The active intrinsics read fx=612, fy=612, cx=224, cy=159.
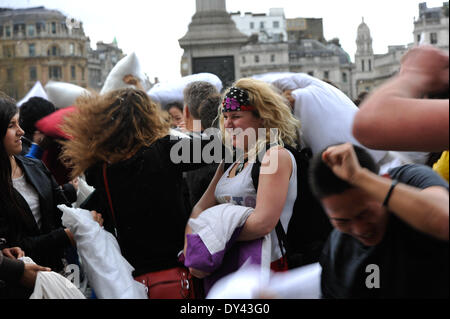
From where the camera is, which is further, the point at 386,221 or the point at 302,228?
the point at 302,228

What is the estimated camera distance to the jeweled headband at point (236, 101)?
251 centimetres

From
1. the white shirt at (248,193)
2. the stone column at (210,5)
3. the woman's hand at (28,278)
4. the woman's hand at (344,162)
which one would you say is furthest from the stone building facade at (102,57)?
the woman's hand at (344,162)

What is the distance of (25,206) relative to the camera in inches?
118

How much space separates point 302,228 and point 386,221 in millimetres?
1108

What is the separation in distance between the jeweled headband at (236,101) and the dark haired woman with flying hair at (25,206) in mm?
1066

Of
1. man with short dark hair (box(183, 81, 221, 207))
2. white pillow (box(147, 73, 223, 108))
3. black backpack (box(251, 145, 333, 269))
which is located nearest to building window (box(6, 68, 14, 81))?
white pillow (box(147, 73, 223, 108))

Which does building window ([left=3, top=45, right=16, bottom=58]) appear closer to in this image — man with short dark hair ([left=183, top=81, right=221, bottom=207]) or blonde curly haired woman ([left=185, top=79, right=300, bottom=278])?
man with short dark hair ([left=183, top=81, right=221, bottom=207])

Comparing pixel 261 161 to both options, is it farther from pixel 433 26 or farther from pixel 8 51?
pixel 8 51

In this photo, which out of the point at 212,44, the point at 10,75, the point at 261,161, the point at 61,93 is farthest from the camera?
the point at 212,44

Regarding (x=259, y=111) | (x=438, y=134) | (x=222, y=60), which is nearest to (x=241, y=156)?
(x=259, y=111)

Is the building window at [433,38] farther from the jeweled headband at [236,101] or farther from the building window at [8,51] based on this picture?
the building window at [8,51]

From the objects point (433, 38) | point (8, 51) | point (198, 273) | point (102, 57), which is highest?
point (102, 57)

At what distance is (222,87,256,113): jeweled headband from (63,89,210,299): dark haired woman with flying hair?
32 cm

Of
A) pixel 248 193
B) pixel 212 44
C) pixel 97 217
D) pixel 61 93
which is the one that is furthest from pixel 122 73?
pixel 212 44
